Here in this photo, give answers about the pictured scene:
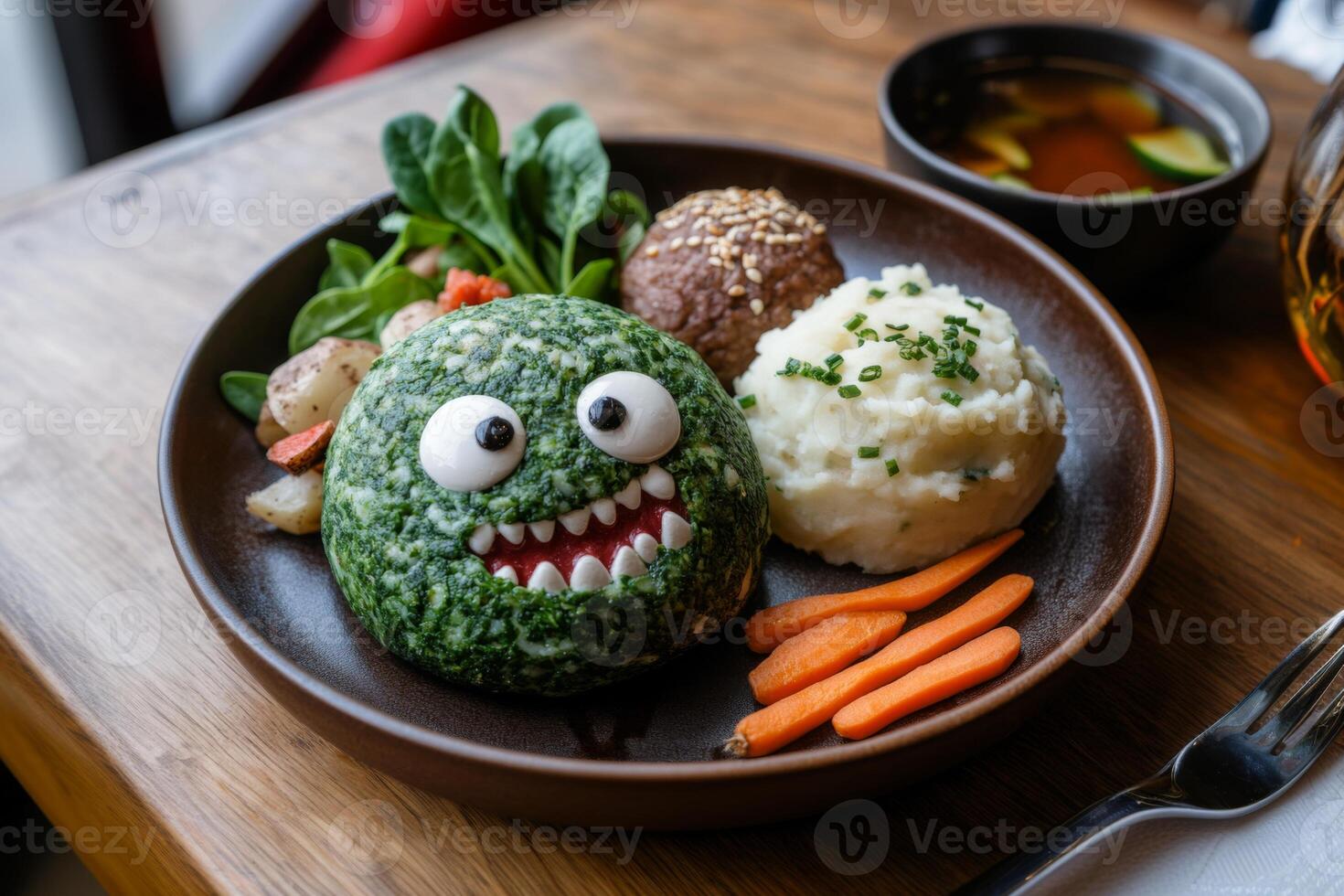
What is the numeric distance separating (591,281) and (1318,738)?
1559 millimetres

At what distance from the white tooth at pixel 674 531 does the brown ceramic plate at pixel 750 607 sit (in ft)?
0.82

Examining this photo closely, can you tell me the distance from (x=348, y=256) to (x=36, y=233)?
1071 mm

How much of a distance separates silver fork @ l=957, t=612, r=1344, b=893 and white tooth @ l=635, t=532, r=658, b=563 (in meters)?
0.61

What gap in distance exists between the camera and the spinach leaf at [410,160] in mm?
2439

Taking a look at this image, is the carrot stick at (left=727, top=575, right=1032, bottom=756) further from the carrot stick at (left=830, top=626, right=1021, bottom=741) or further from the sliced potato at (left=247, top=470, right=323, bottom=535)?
the sliced potato at (left=247, top=470, right=323, bottom=535)

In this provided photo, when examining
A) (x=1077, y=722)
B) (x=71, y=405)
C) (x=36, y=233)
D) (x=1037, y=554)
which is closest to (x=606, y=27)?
(x=36, y=233)

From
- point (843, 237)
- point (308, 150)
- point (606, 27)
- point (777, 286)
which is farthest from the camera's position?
point (606, 27)

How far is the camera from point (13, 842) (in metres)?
2.42

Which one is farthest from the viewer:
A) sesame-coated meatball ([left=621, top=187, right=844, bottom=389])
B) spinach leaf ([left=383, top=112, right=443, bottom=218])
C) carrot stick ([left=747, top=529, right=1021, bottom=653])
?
spinach leaf ([left=383, top=112, right=443, bottom=218])

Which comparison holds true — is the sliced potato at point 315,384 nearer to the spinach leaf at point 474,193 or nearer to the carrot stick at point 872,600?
the spinach leaf at point 474,193

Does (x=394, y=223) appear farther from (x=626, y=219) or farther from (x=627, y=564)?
(x=627, y=564)

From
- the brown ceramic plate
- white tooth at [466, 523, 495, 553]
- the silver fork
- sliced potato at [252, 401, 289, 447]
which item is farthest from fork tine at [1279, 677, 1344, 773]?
sliced potato at [252, 401, 289, 447]

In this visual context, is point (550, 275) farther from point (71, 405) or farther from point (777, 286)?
point (71, 405)

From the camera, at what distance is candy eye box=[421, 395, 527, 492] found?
59.7 inches
